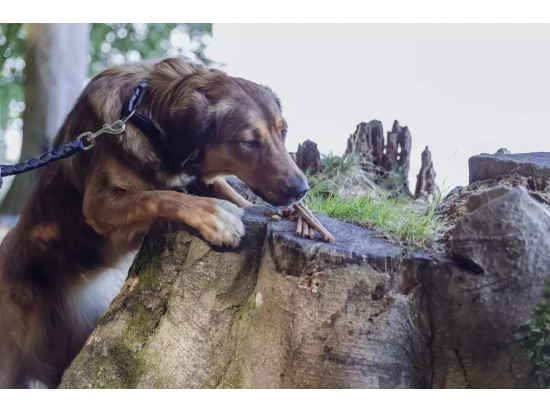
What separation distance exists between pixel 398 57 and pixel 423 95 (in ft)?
0.73

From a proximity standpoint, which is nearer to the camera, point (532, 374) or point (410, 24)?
point (532, 374)

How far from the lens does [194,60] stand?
2.74 m

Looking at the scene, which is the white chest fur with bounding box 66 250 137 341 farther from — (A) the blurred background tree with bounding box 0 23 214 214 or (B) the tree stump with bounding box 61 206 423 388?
(A) the blurred background tree with bounding box 0 23 214 214

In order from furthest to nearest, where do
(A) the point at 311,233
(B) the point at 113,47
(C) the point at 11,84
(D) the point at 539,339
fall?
(C) the point at 11,84, (B) the point at 113,47, (A) the point at 311,233, (D) the point at 539,339

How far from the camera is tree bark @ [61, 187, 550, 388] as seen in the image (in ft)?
6.13

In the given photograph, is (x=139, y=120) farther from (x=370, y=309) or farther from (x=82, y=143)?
(x=370, y=309)

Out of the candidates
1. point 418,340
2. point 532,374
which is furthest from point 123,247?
point 532,374

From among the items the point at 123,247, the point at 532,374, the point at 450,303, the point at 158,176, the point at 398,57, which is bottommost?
the point at 532,374

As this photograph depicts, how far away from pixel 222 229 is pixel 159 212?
0.32 m

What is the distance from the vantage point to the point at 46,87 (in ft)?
11.7

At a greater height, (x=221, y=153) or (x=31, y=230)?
(x=221, y=153)

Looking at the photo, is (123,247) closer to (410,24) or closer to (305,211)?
(305,211)

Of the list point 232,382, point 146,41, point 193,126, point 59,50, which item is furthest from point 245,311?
point 59,50

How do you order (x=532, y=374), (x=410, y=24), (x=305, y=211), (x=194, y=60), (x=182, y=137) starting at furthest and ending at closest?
(x=194, y=60), (x=410, y=24), (x=182, y=137), (x=305, y=211), (x=532, y=374)
